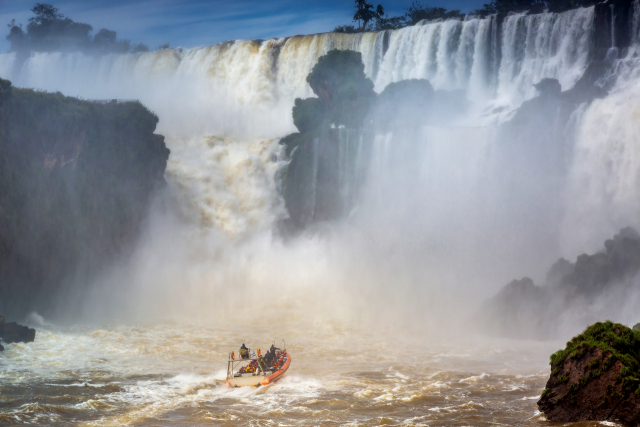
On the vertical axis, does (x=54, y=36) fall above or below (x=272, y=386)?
above

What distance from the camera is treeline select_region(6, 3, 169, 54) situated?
72.6 m

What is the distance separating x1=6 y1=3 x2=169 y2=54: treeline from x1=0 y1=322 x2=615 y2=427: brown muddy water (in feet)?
176

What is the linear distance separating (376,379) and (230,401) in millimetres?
5779

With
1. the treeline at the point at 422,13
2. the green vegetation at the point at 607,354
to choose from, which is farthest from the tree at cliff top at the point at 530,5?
the green vegetation at the point at 607,354

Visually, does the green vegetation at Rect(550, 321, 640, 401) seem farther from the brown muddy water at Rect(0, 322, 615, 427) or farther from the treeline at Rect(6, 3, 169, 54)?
the treeline at Rect(6, 3, 169, 54)

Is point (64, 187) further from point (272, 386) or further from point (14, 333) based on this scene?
point (272, 386)

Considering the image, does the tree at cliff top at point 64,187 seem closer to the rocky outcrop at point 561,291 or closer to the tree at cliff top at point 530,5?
the rocky outcrop at point 561,291

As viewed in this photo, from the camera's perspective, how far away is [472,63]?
44.2 m

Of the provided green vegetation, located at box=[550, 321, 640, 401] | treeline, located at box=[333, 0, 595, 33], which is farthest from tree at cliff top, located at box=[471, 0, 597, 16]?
green vegetation, located at box=[550, 321, 640, 401]

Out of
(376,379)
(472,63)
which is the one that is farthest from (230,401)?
(472,63)

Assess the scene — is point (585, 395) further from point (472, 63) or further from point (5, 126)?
point (472, 63)

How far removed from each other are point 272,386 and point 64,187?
1791 centimetres

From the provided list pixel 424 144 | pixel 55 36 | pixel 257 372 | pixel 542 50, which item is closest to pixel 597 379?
pixel 257 372

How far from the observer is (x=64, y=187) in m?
31.8
